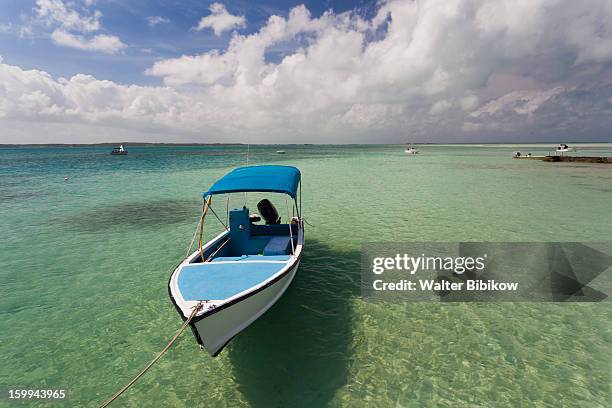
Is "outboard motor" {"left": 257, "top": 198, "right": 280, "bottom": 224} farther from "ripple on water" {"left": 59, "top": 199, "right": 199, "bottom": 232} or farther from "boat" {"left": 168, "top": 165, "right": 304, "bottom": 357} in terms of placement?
"ripple on water" {"left": 59, "top": 199, "right": 199, "bottom": 232}

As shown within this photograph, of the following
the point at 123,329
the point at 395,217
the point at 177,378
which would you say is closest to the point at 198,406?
the point at 177,378

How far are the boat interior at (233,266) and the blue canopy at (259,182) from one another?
1.43 meters

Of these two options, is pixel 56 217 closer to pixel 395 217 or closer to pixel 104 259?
pixel 104 259

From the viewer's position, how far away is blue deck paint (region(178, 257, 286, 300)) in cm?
606

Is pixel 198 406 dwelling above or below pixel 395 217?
below

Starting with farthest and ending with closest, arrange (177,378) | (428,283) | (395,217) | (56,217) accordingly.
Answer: (56,217)
(395,217)
(428,283)
(177,378)

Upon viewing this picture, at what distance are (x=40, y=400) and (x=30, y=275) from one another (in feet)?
23.4

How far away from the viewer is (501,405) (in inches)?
213

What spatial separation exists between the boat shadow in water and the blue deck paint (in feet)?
5.52

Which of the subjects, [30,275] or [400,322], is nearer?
[400,322]

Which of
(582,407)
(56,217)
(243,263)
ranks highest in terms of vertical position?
(243,263)

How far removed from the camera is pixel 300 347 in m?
6.98

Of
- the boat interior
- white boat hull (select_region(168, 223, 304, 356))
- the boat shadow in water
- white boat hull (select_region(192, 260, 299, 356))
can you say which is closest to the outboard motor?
the boat interior

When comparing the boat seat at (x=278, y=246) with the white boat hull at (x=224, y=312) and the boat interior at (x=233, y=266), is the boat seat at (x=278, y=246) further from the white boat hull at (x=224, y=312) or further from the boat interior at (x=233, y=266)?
the white boat hull at (x=224, y=312)
